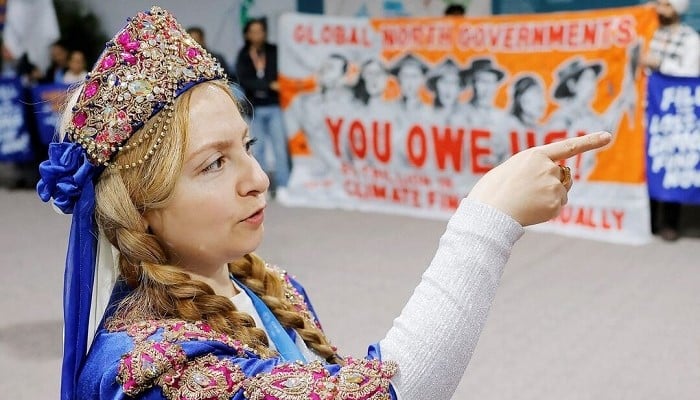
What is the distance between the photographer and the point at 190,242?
4.14 ft

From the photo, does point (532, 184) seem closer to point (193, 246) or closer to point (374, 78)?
point (193, 246)

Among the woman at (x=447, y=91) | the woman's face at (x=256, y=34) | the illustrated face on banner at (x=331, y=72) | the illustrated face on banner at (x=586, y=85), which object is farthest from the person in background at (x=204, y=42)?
the illustrated face on banner at (x=586, y=85)

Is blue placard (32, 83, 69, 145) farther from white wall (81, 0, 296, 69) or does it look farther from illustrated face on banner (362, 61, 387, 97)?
illustrated face on banner (362, 61, 387, 97)

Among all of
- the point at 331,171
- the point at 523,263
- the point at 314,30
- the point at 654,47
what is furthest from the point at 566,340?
the point at 314,30

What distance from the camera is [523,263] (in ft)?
16.2

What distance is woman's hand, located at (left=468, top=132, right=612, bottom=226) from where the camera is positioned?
110 cm

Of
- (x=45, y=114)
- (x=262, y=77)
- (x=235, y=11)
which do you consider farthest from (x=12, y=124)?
(x=262, y=77)

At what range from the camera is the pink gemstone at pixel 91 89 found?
1223 millimetres

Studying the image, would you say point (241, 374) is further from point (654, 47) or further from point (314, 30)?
point (314, 30)

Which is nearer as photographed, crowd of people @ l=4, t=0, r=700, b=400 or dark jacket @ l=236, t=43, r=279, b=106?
crowd of people @ l=4, t=0, r=700, b=400

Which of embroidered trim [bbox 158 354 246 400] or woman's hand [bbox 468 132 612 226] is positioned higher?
woman's hand [bbox 468 132 612 226]

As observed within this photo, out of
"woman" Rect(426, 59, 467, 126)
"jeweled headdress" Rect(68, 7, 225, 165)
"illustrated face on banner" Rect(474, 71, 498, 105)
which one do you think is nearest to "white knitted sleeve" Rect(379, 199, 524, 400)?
"jeweled headdress" Rect(68, 7, 225, 165)

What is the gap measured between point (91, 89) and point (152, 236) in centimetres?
24

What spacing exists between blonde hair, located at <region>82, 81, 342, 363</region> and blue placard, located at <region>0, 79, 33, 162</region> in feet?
25.3
